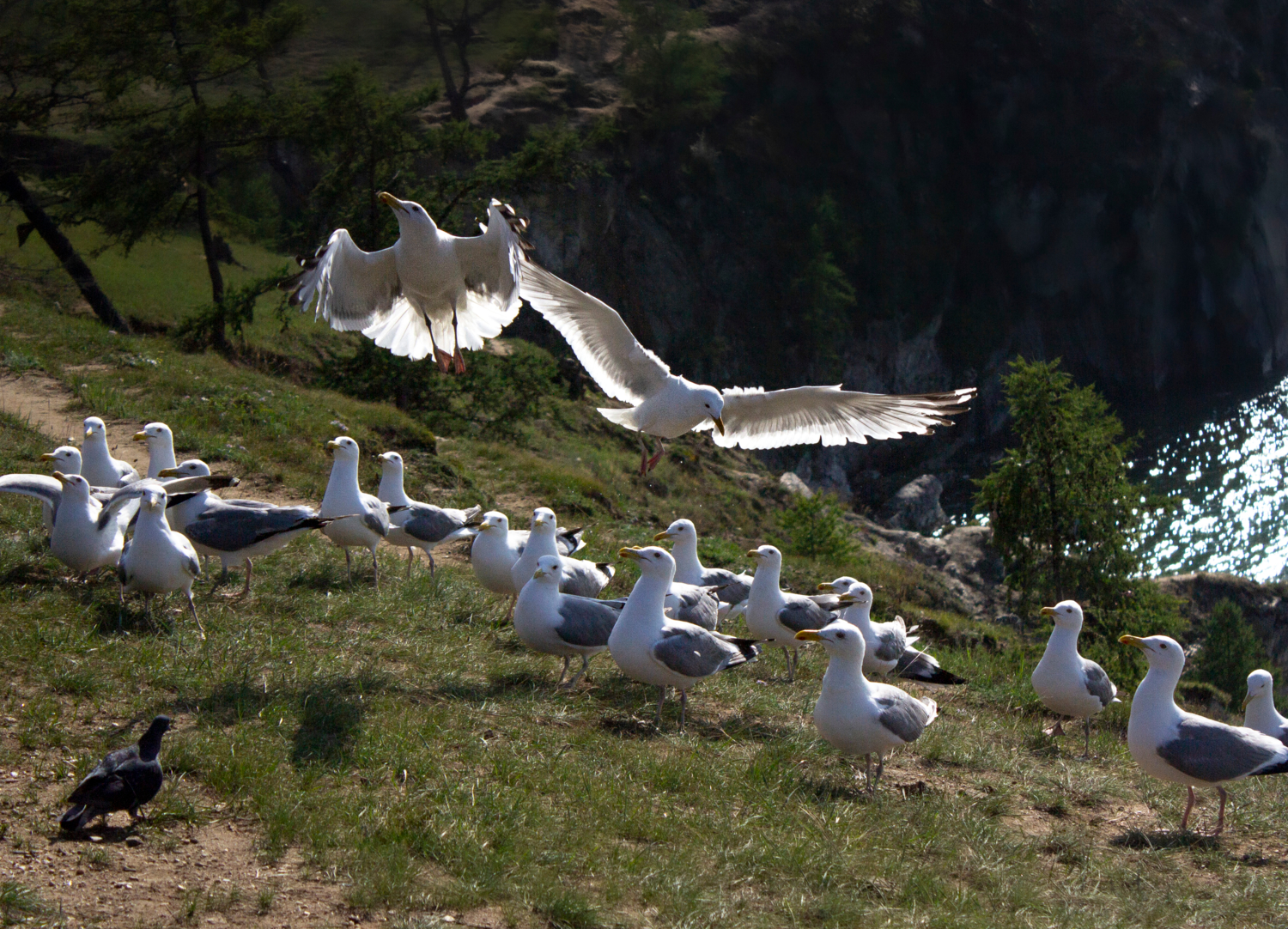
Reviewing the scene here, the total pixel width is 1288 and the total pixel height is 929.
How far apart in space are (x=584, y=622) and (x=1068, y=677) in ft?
10.9

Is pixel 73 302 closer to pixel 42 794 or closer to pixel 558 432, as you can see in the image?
pixel 558 432

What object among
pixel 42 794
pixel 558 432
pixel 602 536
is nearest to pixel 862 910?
pixel 42 794

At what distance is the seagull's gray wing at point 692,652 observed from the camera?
6383 millimetres

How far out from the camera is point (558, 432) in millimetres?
24844

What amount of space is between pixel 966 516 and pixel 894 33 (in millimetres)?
32412

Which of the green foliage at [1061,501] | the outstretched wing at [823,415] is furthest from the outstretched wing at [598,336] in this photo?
the green foliage at [1061,501]

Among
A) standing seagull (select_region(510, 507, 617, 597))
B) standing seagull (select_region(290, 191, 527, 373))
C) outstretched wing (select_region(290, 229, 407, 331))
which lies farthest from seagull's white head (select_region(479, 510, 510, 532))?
outstretched wing (select_region(290, 229, 407, 331))

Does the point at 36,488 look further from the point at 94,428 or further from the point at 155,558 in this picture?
the point at 155,558

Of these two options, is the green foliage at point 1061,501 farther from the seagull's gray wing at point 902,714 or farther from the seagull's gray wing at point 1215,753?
the seagull's gray wing at point 902,714

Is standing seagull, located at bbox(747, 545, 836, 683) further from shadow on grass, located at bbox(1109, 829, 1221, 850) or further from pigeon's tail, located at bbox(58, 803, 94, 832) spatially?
pigeon's tail, located at bbox(58, 803, 94, 832)

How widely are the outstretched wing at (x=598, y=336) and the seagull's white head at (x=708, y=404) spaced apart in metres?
0.37

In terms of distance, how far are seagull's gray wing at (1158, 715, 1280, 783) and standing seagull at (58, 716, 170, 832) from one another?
5.09 metres

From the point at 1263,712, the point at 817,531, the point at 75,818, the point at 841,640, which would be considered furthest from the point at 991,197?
the point at 75,818

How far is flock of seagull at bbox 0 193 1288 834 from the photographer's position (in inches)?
236
